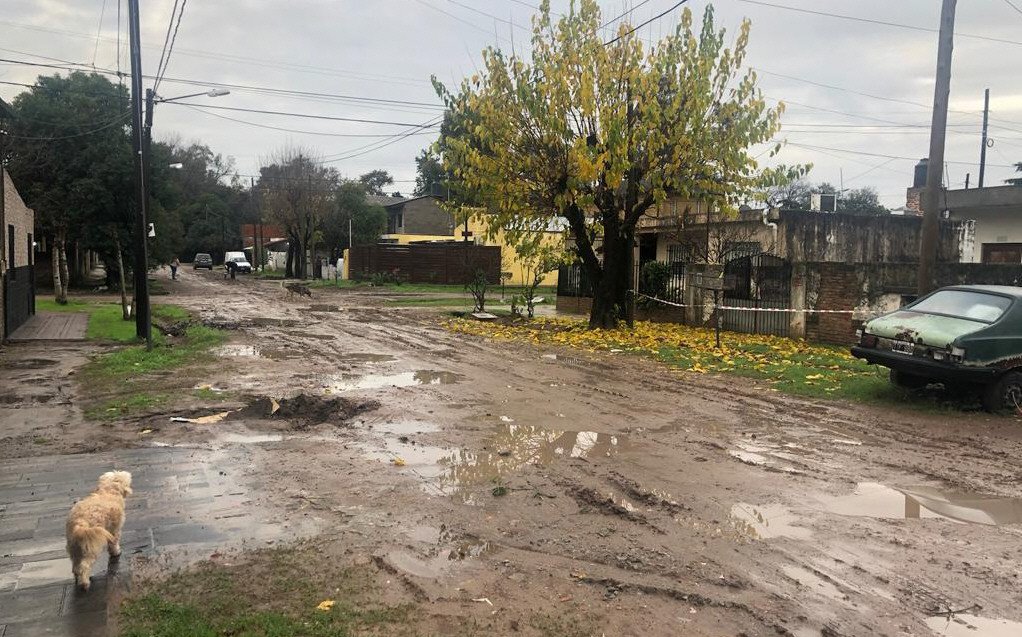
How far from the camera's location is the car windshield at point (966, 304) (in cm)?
1020

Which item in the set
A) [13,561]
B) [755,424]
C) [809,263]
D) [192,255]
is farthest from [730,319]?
[192,255]

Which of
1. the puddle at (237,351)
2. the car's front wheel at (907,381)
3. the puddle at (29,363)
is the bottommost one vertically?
the puddle at (29,363)

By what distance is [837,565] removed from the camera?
5035 mm

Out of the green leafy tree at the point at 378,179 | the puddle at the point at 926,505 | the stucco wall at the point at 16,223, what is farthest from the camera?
the green leafy tree at the point at 378,179

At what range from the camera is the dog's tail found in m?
4.48

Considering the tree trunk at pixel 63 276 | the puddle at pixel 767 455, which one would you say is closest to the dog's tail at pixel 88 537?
the puddle at pixel 767 455

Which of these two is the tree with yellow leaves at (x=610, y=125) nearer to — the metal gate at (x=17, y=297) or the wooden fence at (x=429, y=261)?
the metal gate at (x=17, y=297)

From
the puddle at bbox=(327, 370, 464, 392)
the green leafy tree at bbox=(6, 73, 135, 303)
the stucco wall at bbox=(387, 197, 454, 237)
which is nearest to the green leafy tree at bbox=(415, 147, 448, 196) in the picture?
the stucco wall at bbox=(387, 197, 454, 237)

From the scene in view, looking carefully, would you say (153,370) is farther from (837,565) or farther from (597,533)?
(837,565)

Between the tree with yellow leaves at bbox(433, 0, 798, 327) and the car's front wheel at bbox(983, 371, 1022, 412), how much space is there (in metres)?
8.92

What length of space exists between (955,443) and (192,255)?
96185mm

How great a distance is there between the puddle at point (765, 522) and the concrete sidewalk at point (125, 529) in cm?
336

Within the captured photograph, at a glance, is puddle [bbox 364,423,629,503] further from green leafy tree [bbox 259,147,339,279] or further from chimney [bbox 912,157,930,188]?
green leafy tree [bbox 259,147,339,279]

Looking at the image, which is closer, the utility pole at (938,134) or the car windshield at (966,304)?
the car windshield at (966,304)
